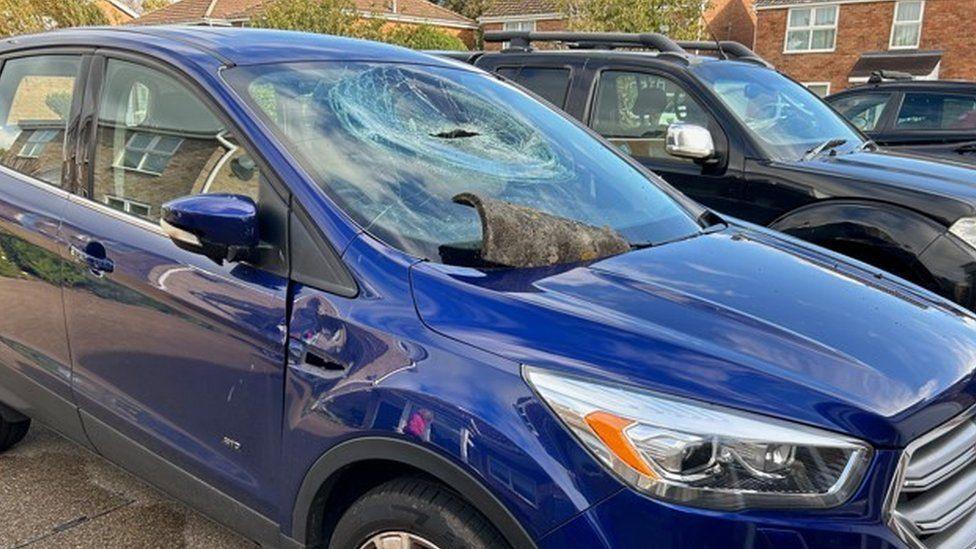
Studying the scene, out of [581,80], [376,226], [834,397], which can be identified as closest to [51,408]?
[376,226]

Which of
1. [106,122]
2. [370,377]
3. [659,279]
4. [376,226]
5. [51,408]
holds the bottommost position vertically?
[51,408]

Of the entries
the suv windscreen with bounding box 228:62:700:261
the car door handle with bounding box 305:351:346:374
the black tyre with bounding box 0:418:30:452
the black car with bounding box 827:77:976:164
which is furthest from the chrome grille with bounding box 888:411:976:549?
the black car with bounding box 827:77:976:164

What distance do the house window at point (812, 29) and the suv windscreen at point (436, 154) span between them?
27.9 meters

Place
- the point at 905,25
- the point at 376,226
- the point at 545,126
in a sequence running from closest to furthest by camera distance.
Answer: the point at 376,226
the point at 545,126
the point at 905,25

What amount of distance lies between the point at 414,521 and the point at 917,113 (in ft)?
29.4

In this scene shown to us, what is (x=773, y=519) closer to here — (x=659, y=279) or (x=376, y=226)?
(x=659, y=279)

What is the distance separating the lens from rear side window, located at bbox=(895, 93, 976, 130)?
864cm

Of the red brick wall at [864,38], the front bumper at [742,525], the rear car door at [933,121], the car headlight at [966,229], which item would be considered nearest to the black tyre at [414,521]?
the front bumper at [742,525]

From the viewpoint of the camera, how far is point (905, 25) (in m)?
26.0

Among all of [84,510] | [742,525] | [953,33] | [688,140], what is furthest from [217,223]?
[953,33]

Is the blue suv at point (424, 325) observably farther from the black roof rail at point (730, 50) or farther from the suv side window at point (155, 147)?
the black roof rail at point (730, 50)

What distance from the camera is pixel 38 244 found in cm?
285

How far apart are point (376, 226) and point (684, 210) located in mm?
1349

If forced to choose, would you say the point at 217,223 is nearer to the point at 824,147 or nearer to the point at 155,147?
the point at 155,147
